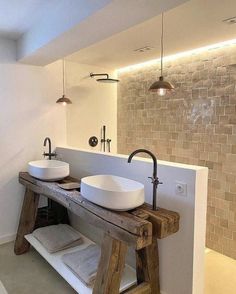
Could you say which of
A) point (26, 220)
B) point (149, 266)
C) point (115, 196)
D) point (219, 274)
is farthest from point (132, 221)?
point (26, 220)

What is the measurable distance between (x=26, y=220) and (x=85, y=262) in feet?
3.31

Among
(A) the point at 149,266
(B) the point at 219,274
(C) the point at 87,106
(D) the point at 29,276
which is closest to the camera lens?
(A) the point at 149,266

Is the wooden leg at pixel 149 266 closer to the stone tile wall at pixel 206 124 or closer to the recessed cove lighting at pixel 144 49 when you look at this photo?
the stone tile wall at pixel 206 124

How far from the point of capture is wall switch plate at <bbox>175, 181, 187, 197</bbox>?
1.89 m

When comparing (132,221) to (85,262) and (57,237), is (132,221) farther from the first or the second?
(57,237)

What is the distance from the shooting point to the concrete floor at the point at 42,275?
7.72ft

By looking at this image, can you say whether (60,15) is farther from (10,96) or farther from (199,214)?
(199,214)

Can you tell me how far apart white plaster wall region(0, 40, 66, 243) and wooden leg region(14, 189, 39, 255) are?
12.3 inches

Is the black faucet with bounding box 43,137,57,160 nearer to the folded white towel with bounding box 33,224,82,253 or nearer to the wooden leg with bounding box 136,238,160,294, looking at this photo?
the folded white towel with bounding box 33,224,82,253

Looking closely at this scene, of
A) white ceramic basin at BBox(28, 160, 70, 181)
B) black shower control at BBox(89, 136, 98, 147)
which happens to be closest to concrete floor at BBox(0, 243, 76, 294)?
white ceramic basin at BBox(28, 160, 70, 181)

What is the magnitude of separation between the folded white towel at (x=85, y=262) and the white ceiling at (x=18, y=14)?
88.1 inches

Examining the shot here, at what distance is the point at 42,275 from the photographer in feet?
8.32

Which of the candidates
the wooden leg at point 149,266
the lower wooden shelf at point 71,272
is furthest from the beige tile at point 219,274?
the lower wooden shelf at point 71,272

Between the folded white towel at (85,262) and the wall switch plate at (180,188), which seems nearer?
the wall switch plate at (180,188)
